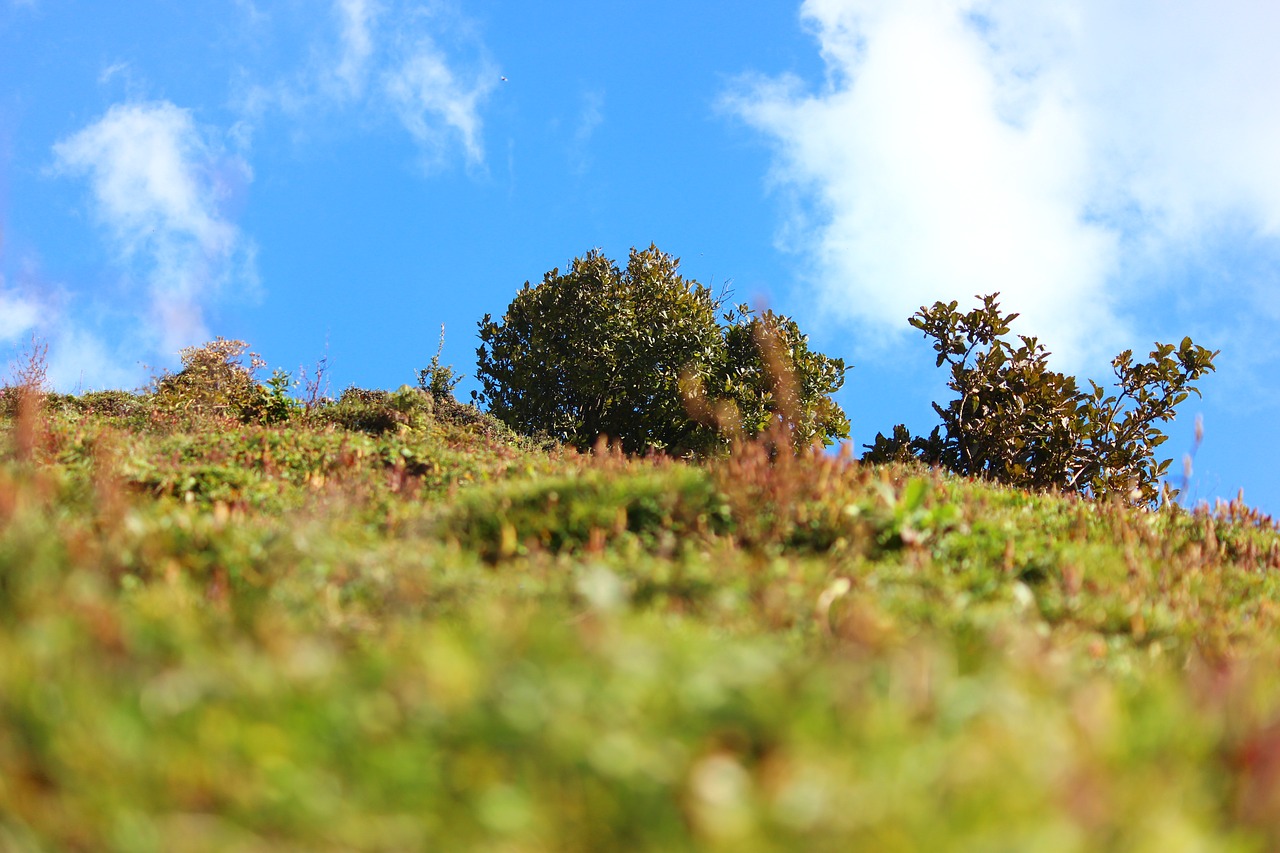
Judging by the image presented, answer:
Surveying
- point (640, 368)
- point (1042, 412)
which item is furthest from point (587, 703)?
point (640, 368)

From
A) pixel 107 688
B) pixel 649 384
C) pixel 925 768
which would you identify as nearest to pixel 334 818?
pixel 107 688

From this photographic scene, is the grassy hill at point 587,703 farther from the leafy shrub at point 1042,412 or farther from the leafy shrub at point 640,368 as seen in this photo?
the leafy shrub at point 640,368

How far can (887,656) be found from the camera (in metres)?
3.23

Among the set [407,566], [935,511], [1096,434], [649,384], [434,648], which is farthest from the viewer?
[649,384]

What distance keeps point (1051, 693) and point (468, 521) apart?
181 inches

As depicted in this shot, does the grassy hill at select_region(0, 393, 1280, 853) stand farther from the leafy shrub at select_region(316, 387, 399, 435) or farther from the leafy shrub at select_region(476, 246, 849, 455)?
the leafy shrub at select_region(476, 246, 849, 455)

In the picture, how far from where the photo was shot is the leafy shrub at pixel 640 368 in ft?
78.3

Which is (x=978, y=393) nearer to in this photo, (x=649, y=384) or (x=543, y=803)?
(x=649, y=384)

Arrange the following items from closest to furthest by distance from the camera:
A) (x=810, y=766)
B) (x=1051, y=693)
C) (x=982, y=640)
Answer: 1. (x=810, y=766)
2. (x=1051, y=693)
3. (x=982, y=640)

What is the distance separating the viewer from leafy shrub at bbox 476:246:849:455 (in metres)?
23.9

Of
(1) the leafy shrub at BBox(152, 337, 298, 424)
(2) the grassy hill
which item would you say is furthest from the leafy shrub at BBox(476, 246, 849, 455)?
(2) the grassy hill

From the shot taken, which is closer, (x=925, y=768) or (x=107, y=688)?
(x=925, y=768)

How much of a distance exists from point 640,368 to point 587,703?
2142cm

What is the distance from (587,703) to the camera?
8.48 ft
